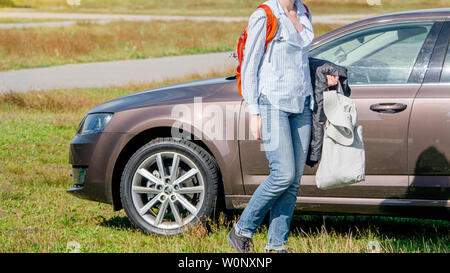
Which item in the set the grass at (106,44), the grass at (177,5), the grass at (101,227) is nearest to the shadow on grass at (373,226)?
the grass at (101,227)

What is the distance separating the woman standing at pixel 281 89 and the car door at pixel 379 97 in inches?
23.0

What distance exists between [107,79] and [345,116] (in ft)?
40.3

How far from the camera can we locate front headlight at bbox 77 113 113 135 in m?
4.84

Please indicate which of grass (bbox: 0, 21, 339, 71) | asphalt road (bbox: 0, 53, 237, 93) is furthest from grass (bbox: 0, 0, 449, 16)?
asphalt road (bbox: 0, 53, 237, 93)

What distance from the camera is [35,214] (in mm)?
5500

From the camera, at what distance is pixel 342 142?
3746mm

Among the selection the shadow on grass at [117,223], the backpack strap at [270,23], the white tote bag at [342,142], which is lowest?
the shadow on grass at [117,223]

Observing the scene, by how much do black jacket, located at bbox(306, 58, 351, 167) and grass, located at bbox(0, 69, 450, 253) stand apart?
619 millimetres

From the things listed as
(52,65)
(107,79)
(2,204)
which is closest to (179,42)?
(52,65)

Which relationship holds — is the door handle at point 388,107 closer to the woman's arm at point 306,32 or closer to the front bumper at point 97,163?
the woman's arm at point 306,32

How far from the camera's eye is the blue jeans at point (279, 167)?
364cm

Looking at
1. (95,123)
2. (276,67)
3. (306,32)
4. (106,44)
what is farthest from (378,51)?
(106,44)

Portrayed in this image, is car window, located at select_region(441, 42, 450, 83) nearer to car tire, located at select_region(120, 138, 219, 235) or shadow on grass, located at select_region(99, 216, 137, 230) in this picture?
car tire, located at select_region(120, 138, 219, 235)
